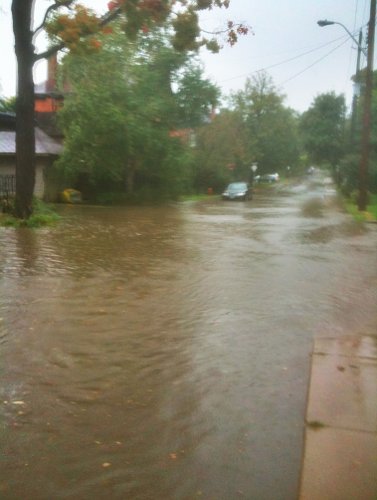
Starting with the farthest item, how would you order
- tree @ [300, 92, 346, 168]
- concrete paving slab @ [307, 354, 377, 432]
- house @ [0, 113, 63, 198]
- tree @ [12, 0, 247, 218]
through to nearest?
tree @ [300, 92, 346, 168]
house @ [0, 113, 63, 198]
tree @ [12, 0, 247, 218]
concrete paving slab @ [307, 354, 377, 432]

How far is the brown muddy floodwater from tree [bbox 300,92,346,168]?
50.1m

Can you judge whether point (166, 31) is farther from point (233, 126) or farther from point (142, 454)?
point (142, 454)

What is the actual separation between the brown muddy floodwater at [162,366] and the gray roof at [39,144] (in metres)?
18.1

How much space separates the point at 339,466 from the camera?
371 centimetres

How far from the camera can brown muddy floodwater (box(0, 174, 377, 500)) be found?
370 centimetres

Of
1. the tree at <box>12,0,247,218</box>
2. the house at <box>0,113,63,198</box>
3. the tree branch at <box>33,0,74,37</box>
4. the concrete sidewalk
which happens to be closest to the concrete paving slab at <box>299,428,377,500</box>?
the concrete sidewalk

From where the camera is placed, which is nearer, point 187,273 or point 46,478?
point 46,478

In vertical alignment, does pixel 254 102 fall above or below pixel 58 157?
above

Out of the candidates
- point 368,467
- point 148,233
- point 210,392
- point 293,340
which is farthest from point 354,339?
point 148,233

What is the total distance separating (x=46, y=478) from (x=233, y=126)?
51.1 meters

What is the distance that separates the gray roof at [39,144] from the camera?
29872 mm

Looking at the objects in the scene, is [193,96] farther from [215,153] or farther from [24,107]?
[24,107]

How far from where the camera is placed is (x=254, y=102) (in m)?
67.7

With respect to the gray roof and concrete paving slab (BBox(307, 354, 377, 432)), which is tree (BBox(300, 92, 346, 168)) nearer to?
the gray roof
